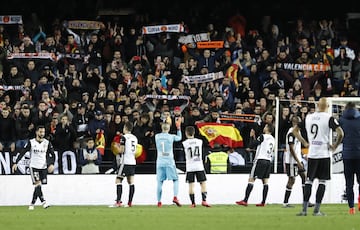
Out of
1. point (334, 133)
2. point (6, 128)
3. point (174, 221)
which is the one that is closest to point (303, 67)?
point (334, 133)

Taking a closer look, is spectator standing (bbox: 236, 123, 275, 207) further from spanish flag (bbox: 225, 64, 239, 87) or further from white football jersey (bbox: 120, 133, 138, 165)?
spanish flag (bbox: 225, 64, 239, 87)

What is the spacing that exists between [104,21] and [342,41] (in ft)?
24.3

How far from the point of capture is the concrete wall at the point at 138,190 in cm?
2715

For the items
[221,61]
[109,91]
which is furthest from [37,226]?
[221,61]

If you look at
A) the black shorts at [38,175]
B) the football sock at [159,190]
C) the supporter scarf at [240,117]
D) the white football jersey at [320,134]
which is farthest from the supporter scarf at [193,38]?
the white football jersey at [320,134]

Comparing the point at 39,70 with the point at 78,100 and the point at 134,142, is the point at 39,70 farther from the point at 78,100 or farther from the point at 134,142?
the point at 134,142

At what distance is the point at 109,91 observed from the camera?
98.1 feet

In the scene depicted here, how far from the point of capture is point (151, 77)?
101ft

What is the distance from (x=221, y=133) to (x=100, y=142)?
3178 millimetres

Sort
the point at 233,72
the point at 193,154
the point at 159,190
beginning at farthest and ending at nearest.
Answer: the point at 233,72 < the point at 159,190 < the point at 193,154

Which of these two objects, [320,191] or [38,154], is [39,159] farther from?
[320,191]

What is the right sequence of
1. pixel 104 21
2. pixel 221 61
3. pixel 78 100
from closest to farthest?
pixel 78 100 → pixel 221 61 → pixel 104 21

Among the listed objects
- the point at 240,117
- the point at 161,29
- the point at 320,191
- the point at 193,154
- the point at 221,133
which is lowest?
the point at 320,191

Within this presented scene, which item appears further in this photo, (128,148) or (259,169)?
(128,148)
